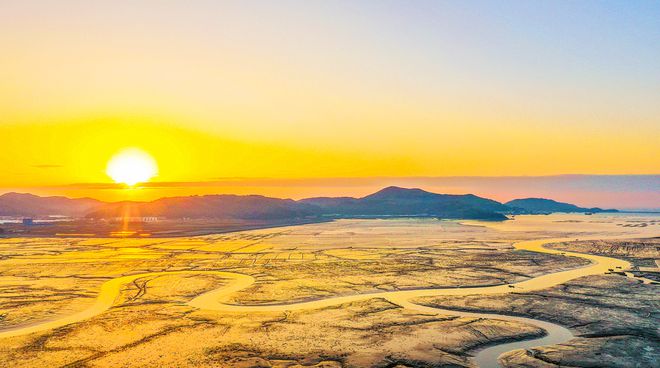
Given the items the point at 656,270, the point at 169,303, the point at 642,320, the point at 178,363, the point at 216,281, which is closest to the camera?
the point at 178,363

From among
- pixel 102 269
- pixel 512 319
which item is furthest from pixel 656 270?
pixel 102 269

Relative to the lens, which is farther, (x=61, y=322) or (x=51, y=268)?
(x=51, y=268)

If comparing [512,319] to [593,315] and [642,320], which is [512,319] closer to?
[593,315]

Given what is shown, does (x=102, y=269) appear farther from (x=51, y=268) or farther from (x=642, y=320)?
(x=642, y=320)

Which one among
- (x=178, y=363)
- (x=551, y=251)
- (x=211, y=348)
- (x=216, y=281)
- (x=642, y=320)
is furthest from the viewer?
(x=551, y=251)

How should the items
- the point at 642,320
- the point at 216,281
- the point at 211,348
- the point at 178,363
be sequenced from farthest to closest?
the point at 216,281
the point at 642,320
the point at 211,348
the point at 178,363

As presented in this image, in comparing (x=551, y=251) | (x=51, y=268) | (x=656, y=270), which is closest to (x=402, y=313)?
(x=656, y=270)
